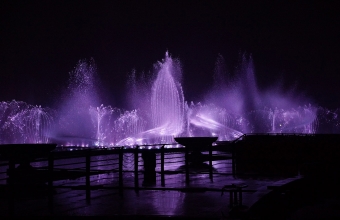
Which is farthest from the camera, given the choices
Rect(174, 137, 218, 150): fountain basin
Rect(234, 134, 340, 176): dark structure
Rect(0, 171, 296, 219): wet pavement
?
Rect(174, 137, 218, 150): fountain basin

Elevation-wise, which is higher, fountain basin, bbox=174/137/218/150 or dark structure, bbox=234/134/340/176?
fountain basin, bbox=174/137/218/150

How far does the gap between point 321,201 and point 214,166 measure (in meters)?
9.61

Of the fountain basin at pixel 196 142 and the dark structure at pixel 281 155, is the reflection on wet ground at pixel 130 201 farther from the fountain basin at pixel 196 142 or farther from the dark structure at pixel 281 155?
the fountain basin at pixel 196 142

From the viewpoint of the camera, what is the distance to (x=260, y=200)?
667 cm

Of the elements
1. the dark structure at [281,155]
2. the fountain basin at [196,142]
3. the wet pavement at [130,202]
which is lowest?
the wet pavement at [130,202]

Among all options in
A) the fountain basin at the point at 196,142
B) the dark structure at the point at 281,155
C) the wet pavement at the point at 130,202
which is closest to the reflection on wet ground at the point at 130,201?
the wet pavement at the point at 130,202

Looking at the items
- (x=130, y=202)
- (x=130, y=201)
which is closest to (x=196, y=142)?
(x=130, y=201)

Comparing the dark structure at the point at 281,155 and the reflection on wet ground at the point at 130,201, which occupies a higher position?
the dark structure at the point at 281,155

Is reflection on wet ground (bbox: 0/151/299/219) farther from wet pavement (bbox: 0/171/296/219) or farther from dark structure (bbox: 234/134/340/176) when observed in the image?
dark structure (bbox: 234/134/340/176)

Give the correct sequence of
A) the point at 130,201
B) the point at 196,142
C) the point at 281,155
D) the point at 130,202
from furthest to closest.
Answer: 1. the point at 281,155
2. the point at 196,142
3. the point at 130,201
4. the point at 130,202

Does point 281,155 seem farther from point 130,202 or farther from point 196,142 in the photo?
point 130,202

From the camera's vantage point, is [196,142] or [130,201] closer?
[130,201]

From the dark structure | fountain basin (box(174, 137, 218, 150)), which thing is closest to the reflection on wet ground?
the dark structure

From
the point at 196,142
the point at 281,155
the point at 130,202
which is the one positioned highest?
the point at 196,142
